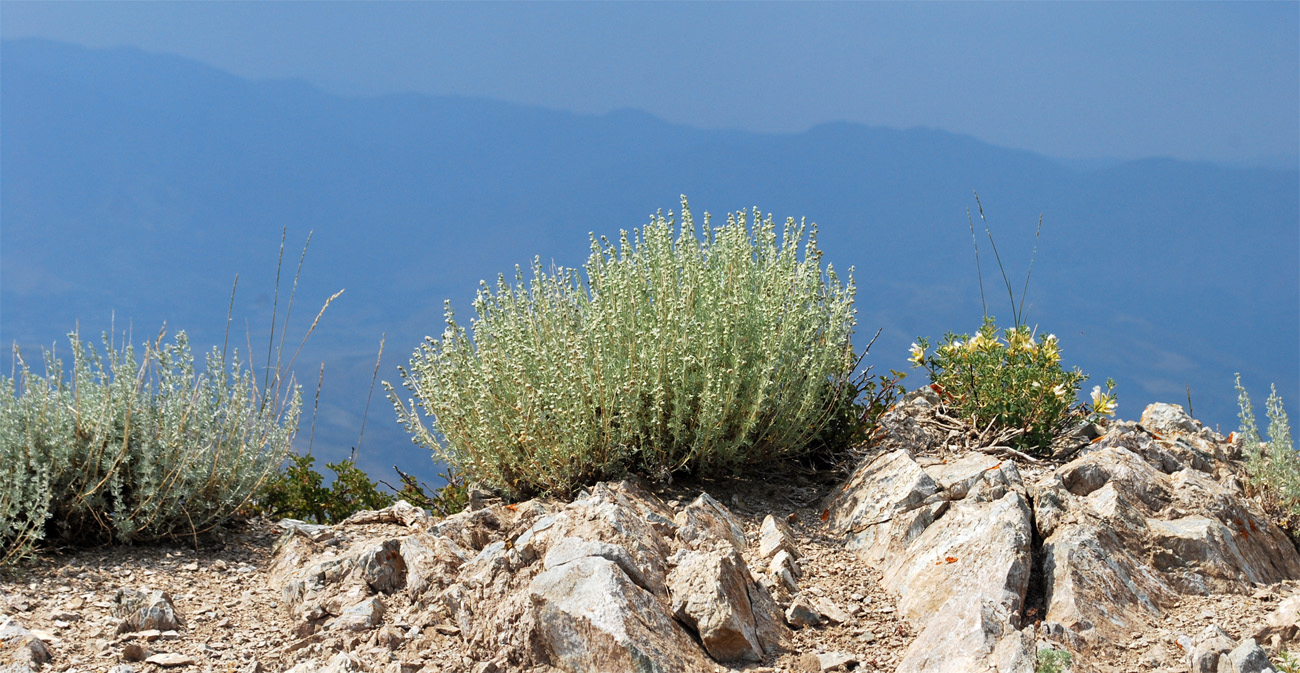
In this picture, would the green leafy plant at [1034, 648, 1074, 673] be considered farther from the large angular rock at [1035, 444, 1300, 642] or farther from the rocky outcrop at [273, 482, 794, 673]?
the rocky outcrop at [273, 482, 794, 673]

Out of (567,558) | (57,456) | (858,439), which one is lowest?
(567,558)

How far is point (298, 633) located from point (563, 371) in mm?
1813

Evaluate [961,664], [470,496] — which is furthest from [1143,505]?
[470,496]

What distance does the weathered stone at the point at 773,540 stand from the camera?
4395 millimetres

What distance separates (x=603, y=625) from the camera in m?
3.35

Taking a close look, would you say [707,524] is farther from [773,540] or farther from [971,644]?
[971,644]

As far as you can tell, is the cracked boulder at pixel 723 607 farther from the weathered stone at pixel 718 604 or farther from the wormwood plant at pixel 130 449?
the wormwood plant at pixel 130 449

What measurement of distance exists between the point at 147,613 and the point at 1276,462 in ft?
18.5

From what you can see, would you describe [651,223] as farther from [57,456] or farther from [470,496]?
[57,456]

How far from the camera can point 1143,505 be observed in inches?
189

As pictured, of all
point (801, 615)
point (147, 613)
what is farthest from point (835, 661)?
point (147, 613)

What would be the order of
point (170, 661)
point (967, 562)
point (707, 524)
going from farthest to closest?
point (707, 524), point (967, 562), point (170, 661)

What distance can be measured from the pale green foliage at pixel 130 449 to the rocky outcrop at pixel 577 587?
104 centimetres

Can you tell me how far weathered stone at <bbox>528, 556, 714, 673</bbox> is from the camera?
3312mm
